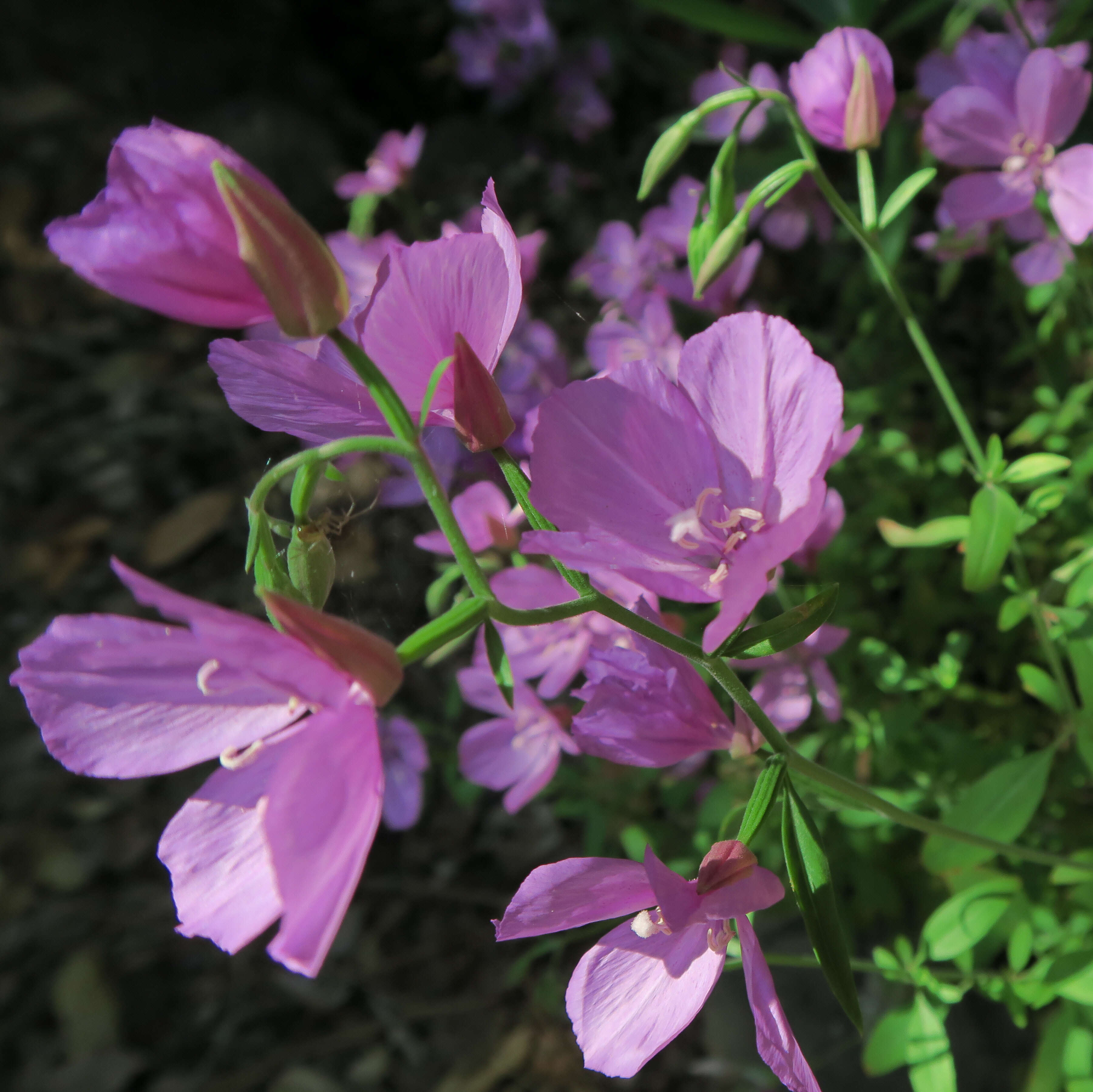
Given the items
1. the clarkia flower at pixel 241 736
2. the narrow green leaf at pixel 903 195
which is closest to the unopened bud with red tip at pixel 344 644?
the clarkia flower at pixel 241 736

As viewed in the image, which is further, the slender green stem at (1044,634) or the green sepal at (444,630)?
the slender green stem at (1044,634)

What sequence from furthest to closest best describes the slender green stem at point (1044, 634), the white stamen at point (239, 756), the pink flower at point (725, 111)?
the pink flower at point (725, 111) → the slender green stem at point (1044, 634) → the white stamen at point (239, 756)

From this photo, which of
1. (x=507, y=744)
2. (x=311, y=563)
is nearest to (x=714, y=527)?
(x=311, y=563)

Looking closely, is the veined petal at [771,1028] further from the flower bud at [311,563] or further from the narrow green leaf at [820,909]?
the flower bud at [311,563]

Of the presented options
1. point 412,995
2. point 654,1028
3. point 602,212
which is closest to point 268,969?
point 412,995

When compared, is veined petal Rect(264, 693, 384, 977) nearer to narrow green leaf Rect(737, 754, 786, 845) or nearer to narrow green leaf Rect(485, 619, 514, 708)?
narrow green leaf Rect(485, 619, 514, 708)

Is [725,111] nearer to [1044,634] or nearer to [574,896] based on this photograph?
[1044,634]
